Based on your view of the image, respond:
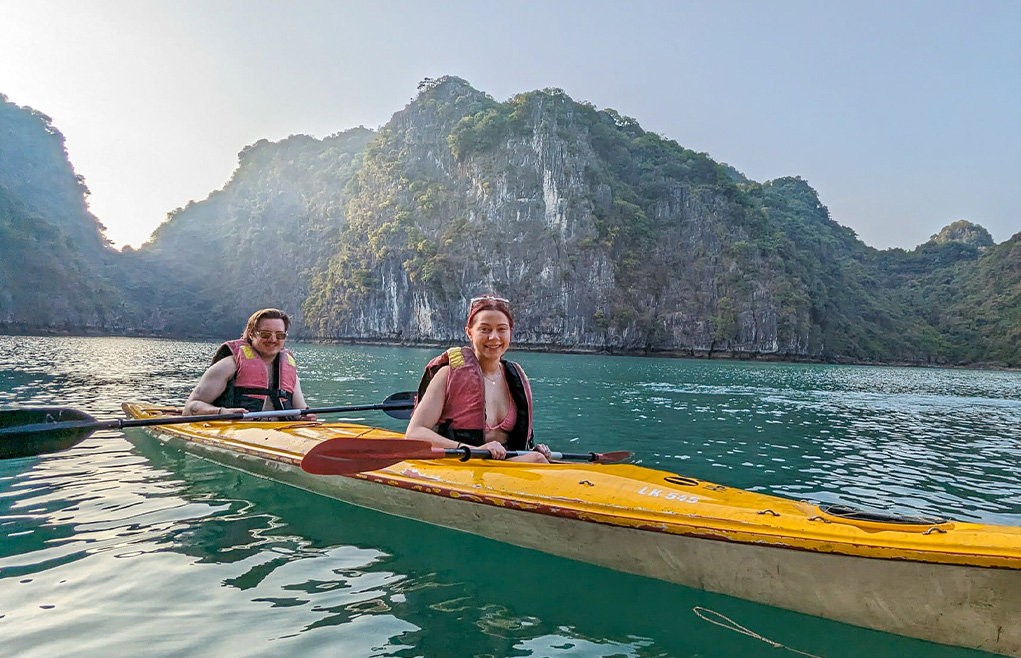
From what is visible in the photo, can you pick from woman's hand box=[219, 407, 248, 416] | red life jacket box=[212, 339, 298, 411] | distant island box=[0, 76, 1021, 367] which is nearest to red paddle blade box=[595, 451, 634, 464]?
red life jacket box=[212, 339, 298, 411]

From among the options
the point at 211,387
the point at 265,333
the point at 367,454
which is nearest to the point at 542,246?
the point at 265,333

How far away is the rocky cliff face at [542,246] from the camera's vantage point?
70875mm

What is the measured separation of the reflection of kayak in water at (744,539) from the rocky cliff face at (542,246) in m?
65.6

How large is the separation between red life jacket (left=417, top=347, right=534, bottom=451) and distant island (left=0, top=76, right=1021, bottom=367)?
6417 centimetres

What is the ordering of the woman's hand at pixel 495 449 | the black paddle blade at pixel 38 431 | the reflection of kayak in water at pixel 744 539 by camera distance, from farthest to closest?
the black paddle blade at pixel 38 431 < the woman's hand at pixel 495 449 < the reflection of kayak in water at pixel 744 539

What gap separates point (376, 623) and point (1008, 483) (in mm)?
7811

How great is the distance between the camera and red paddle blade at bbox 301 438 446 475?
3.80 metres

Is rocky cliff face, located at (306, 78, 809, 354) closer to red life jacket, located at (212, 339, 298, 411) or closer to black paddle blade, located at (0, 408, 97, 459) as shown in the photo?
red life jacket, located at (212, 339, 298, 411)

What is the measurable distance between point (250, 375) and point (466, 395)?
120 inches

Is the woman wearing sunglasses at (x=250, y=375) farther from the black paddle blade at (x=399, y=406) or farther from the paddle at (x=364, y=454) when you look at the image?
the paddle at (x=364, y=454)

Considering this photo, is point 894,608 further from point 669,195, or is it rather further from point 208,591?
point 669,195

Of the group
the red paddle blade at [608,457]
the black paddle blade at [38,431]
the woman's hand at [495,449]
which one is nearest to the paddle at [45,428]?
the black paddle blade at [38,431]

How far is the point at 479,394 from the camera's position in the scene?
4.18 meters

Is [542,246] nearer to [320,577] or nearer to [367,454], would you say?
[367,454]
